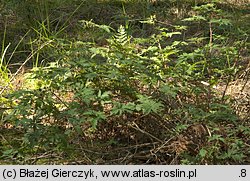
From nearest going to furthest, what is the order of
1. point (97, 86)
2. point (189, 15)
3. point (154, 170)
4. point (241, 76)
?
point (154, 170) < point (97, 86) < point (241, 76) < point (189, 15)

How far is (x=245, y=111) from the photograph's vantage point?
2.92 metres

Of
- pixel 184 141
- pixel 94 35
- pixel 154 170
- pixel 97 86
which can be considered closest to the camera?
pixel 154 170

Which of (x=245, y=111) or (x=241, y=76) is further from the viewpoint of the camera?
(x=241, y=76)

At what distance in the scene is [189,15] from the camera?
4.88 m

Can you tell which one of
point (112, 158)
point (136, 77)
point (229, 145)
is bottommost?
point (112, 158)

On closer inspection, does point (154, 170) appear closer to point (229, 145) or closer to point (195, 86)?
point (229, 145)

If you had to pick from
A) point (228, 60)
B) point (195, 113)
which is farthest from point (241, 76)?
point (195, 113)

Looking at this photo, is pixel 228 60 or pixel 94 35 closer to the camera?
pixel 228 60

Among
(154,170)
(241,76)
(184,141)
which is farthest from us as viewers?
(241,76)

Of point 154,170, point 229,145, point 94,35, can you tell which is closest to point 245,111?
point 229,145

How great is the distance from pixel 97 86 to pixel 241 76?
1.12m

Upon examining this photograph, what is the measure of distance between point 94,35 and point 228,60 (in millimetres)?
1551

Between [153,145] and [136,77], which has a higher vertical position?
[136,77]

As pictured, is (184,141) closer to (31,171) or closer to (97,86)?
(97,86)
